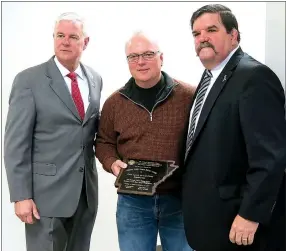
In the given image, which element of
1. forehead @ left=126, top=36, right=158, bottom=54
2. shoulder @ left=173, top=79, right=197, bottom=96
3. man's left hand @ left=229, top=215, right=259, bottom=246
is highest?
forehead @ left=126, top=36, right=158, bottom=54

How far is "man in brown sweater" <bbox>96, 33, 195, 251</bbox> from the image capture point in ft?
5.63

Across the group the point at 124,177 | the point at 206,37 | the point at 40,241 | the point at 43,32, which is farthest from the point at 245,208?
the point at 43,32

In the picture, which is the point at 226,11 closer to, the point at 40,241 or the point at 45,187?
the point at 45,187

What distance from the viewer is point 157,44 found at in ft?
5.78

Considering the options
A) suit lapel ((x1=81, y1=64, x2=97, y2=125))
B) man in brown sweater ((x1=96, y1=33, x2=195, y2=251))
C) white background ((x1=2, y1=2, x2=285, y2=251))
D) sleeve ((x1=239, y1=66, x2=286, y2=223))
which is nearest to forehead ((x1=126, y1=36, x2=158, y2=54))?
man in brown sweater ((x1=96, y1=33, x2=195, y2=251))

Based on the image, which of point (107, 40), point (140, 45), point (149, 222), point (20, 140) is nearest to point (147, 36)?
point (140, 45)

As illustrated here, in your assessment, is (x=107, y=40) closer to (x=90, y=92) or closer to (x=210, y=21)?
(x=90, y=92)

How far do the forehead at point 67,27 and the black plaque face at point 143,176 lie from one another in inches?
27.1

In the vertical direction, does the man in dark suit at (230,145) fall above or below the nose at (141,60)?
below

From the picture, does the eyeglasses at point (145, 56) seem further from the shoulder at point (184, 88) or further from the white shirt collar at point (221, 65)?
the white shirt collar at point (221, 65)

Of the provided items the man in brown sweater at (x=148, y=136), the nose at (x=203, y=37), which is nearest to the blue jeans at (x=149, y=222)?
the man in brown sweater at (x=148, y=136)

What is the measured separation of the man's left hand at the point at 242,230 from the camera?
1.30 metres

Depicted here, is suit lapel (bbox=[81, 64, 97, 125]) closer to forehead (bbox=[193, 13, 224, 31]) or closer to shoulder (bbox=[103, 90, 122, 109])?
shoulder (bbox=[103, 90, 122, 109])

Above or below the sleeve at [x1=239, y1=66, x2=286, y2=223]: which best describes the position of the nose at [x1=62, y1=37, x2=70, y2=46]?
above
